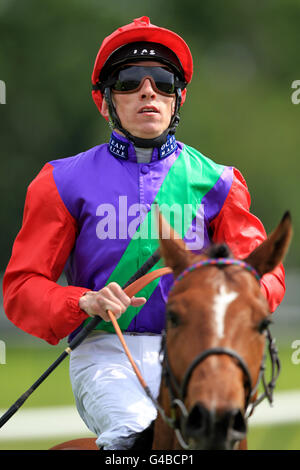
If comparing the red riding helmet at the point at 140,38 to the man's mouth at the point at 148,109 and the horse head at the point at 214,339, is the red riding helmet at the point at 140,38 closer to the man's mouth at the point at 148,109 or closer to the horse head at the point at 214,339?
the man's mouth at the point at 148,109

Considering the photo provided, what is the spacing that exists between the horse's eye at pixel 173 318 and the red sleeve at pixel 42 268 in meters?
0.84

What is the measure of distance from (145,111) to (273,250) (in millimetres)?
1379

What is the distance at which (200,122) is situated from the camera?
22.0 meters

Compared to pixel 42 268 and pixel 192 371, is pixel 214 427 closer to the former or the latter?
pixel 192 371

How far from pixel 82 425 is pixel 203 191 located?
20.0 feet

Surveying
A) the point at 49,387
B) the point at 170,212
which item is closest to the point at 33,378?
the point at 49,387

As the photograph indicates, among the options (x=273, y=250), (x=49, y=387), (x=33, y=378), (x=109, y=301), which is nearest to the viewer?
(x=273, y=250)

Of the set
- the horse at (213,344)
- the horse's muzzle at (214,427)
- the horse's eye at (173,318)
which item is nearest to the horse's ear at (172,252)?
the horse at (213,344)

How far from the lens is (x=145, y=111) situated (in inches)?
152

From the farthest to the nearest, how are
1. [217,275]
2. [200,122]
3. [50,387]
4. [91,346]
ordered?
[200,122] < [50,387] < [91,346] < [217,275]

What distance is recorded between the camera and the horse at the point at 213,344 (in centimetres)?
232
